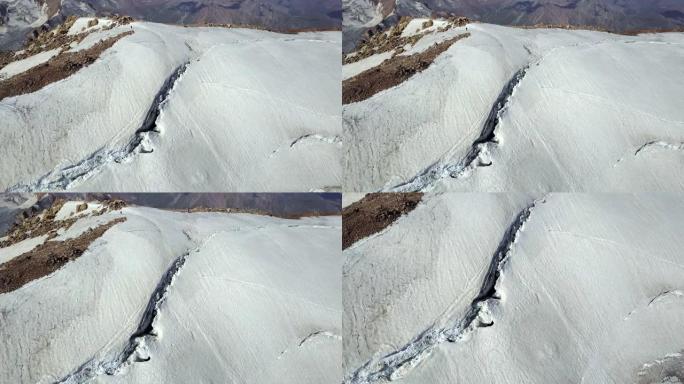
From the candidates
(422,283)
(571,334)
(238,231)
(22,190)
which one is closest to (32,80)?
(22,190)

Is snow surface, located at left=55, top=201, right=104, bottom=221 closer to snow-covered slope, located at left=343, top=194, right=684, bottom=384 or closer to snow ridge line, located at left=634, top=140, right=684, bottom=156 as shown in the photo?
snow-covered slope, located at left=343, top=194, right=684, bottom=384

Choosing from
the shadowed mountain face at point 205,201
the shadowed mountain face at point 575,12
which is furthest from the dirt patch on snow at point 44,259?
the shadowed mountain face at point 575,12

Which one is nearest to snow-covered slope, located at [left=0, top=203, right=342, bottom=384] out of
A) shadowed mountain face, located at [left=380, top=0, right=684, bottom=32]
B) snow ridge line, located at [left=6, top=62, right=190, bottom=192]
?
snow ridge line, located at [left=6, top=62, right=190, bottom=192]

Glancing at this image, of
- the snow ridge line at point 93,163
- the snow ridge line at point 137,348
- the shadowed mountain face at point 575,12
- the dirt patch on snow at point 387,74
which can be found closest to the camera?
A: the snow ridge line at point 137,348

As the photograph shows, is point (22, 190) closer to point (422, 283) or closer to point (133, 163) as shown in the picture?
point (133, 163)

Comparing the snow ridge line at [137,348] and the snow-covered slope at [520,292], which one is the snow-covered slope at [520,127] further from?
the snow ridge line at [137,348]

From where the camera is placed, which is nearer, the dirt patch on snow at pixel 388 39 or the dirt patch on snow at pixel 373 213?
the dirt patch on snow at pixel 373 213

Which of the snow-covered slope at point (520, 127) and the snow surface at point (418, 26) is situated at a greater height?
the snow surface at point (418, 26)

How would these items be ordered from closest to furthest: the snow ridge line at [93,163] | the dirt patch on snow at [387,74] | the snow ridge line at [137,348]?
the snow ridge line at [137,348], the snow ridge line at [93,163], the dirt patch on snow at [387,74]
